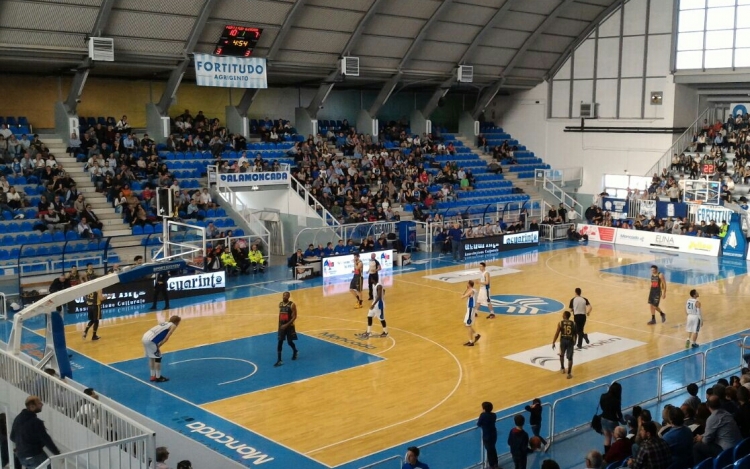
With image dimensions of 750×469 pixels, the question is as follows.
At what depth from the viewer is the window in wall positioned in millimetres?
42312

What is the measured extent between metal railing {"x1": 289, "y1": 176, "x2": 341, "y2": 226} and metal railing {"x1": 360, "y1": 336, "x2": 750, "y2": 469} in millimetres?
19083

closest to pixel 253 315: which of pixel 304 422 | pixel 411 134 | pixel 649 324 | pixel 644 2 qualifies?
pixel 304 422

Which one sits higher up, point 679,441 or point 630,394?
point 679,441

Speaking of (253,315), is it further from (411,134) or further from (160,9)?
(411,134)

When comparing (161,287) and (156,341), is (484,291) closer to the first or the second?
(156,341)

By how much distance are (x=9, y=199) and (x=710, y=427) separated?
84.9 ft

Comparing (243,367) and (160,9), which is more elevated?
(160,9)

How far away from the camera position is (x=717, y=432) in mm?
10312

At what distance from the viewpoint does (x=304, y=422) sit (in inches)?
597

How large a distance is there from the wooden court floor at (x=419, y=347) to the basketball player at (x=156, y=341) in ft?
6.55

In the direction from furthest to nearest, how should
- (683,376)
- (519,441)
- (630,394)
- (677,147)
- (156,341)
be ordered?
(677,147)
(683,376)
(156,341)
(630,394)
(519,441)

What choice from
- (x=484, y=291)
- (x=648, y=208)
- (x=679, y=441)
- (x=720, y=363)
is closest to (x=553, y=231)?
(x=648, y=208)

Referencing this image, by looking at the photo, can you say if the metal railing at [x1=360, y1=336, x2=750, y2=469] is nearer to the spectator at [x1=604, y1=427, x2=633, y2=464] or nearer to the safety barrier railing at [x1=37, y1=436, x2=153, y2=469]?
the spectator at [x1=604, y1=427, x2=633, y2=464]

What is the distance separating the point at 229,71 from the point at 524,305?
1753 cm
